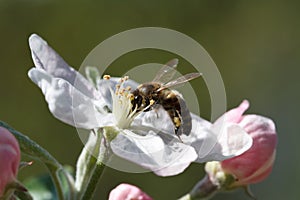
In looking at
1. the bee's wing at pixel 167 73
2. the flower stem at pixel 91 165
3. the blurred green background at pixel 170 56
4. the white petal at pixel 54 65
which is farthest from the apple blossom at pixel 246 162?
the blurred green background at pixel 170 56

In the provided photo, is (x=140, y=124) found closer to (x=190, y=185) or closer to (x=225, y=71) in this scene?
(x=190, y=185)

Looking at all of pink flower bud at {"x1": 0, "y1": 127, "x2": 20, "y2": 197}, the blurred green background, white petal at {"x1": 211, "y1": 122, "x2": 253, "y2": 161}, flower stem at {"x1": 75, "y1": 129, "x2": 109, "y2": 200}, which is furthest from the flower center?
the blurred green background

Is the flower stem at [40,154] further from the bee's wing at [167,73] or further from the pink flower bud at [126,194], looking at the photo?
the bee's wing at [167,73]

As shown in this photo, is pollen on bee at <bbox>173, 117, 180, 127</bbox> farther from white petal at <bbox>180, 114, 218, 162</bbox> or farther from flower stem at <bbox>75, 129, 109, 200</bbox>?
flower stem at <bbox>75, 129, 109, 200</bbox>

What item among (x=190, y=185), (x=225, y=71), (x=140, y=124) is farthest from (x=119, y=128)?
(x=225, y=71)

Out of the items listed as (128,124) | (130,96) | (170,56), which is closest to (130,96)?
(130,96)

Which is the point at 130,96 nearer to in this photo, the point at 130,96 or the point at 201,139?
the point at 130,96
